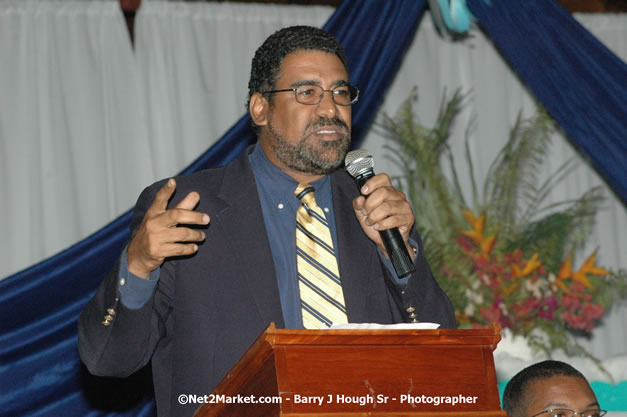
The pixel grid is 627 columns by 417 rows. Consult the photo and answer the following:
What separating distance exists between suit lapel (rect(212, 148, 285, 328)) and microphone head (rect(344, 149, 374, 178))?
30cm

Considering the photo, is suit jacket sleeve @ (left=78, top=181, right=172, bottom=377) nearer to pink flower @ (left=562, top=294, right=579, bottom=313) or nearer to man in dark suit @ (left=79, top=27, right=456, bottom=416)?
man in dark suit @ (left=79, top=27, right=456, bottom=416)

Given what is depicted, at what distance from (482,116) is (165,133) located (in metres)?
1.81

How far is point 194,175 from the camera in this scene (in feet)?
8.16

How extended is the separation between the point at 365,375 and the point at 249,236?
2.67 ft

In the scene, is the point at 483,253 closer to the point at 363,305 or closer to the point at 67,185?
the point at 363,305

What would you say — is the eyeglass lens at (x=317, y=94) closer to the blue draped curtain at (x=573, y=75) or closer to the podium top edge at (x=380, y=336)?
the podium top edge at (x=380, y=336)

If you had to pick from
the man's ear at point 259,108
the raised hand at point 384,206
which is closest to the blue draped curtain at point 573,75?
the man's ear at point 259,108

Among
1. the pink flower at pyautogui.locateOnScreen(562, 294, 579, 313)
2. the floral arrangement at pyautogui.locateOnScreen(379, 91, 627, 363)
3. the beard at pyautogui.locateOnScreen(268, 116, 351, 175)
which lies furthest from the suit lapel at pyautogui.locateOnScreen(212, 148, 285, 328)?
the pink flower at pyautogui.locateOnScreen(562, 294, 579, 313)

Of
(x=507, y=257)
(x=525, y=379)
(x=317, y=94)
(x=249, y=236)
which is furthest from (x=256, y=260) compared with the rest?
(x=507, y=257)

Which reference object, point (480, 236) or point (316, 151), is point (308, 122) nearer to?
point (316, 151)

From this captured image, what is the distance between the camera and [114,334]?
2.12 meters

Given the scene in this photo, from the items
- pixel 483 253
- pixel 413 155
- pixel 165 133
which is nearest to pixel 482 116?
pixel 413 155

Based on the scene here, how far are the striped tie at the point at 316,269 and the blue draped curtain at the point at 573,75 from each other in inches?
59.9

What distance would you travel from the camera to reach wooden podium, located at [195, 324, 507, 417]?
5.09ft
